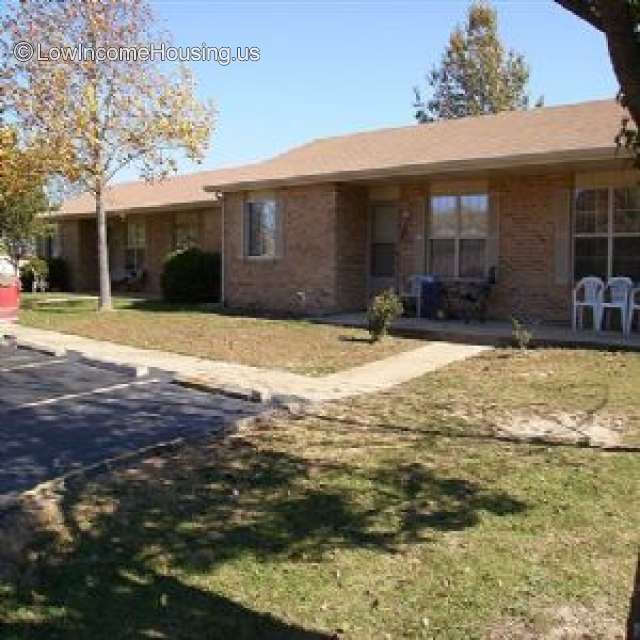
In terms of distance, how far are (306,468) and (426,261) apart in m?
11.5

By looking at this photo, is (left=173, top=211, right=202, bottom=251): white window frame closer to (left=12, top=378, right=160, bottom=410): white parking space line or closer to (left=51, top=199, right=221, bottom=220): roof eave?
(left=51, top=199, right=221, bottom=220): roof eave

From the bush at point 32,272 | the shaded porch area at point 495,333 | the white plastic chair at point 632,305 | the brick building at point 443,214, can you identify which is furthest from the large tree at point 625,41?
the bush at point 32,272

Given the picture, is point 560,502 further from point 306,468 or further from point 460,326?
point 460,326

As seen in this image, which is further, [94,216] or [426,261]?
[94,216]

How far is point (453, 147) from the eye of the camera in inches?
685

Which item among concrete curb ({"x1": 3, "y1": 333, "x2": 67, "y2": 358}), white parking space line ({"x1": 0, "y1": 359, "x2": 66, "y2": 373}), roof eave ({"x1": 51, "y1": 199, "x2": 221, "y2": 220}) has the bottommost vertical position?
white parking space line ({"x1": 0, "y1": 359, "x2": 66, "y2": 373})

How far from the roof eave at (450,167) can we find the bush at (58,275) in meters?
13.5

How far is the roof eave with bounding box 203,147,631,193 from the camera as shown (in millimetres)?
13812

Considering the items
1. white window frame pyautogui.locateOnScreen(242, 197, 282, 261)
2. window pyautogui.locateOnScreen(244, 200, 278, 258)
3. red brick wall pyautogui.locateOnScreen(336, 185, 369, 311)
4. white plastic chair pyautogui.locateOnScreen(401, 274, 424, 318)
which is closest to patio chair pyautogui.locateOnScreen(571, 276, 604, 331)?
white plastic chair pyautogui.locateOnScreen(401, 274, 424, 318)

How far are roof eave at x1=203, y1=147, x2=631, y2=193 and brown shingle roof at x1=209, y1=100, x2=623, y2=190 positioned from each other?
16 mm

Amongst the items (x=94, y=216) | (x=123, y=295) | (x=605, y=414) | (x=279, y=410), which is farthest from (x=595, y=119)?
(x=94, y=216)

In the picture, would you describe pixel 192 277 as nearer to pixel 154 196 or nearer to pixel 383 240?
pixel 383 240

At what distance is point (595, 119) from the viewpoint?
53.9 ft

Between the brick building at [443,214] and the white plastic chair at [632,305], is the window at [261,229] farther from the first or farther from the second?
the white plastic chair at [632,305]
